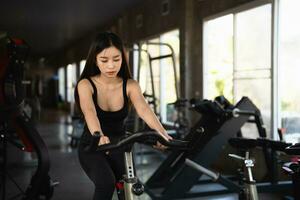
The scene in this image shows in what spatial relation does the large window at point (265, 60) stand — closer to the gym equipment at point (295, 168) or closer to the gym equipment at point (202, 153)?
the gym equipment at point (202, 153)

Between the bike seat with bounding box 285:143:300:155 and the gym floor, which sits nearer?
the bike seat with bounding box 285:143:300:155

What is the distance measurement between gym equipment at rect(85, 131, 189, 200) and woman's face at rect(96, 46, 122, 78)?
0.44 metres

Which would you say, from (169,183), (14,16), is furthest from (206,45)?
(14,16)

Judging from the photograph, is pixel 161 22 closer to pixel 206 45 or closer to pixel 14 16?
pixel 206 45

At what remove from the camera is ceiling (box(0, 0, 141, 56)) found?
898 centimetres

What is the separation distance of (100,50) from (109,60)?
0.06 m

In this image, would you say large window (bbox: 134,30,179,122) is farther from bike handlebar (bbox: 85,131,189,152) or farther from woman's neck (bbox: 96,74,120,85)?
bike handlebar (bbox: 85,131,189,152)

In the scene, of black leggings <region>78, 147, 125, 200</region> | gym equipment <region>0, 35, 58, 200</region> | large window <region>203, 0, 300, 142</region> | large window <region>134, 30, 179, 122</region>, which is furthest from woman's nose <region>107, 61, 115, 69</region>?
large window <region>134, 30, 179, 122</region>

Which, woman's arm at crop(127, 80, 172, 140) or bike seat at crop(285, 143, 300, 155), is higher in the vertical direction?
woman's arm at crop(127, 80, 172, 140)

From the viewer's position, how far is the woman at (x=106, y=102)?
1.76 metres

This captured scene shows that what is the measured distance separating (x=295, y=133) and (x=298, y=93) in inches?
19.5

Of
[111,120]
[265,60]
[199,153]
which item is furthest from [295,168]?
[265,60]

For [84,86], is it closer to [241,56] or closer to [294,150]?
[294,150]

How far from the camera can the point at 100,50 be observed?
180 centimetres
